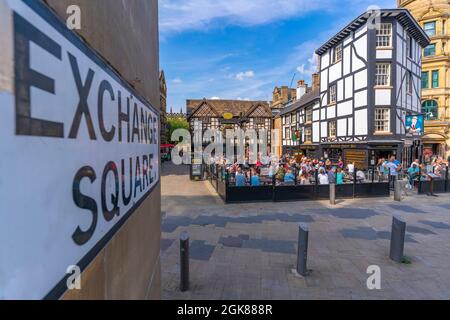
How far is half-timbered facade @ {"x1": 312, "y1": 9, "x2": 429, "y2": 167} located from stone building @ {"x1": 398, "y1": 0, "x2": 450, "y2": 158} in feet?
31.8

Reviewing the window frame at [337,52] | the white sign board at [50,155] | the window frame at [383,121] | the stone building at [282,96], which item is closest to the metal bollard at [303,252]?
the white sign board at [50,155]

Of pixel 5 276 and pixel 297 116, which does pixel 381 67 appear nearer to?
pixel 297 116

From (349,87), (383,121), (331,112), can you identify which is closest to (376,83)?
(349,87)

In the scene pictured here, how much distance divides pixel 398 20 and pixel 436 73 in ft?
49.8

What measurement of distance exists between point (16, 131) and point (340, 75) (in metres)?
23.7

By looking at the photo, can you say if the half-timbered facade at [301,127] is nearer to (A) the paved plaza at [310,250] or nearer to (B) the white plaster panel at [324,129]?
(B) the white plaster panel at [324,129]

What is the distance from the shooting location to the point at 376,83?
18312mm

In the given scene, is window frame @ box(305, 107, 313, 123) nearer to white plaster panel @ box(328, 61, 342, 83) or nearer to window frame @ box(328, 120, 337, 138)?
window frame @ box(328, 120, 337, 138)

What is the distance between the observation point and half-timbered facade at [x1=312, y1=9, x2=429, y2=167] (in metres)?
18.1

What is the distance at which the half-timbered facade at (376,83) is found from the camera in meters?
18.1

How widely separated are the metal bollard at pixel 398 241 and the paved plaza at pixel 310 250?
0.61 feet

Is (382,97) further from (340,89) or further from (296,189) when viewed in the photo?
(296,189)
